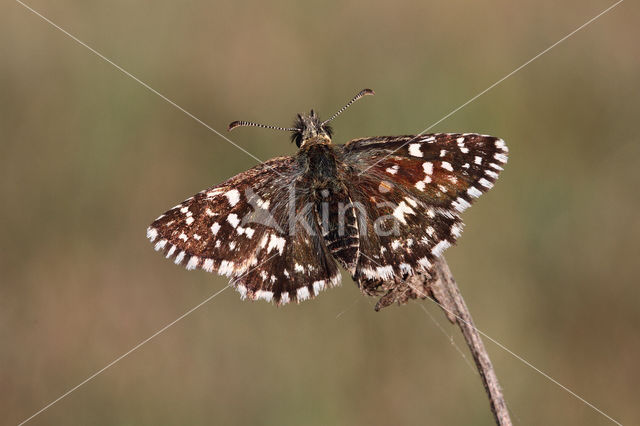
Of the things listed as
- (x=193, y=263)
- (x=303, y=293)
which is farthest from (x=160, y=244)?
(x=303, y=293)

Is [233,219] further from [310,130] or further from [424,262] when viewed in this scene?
[424,262]

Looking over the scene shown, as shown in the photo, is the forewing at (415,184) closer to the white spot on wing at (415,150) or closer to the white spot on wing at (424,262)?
the white spot on wing at (415,150)

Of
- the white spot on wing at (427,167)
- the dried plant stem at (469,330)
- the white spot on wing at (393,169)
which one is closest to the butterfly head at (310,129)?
the white spot on wing at (393,169)

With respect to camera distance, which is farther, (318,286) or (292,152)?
(292,152)

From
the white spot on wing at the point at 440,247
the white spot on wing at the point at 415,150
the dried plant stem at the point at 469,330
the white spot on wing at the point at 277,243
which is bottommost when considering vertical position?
the dried plant stem at the point at 469,330

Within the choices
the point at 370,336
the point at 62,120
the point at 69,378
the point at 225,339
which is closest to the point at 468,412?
the point at 370,336

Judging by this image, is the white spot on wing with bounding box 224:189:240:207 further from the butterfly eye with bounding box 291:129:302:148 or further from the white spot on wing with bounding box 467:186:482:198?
the white spot on wing with bounding box 467:186:482:198

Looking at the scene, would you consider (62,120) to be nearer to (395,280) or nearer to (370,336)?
(370,336)
